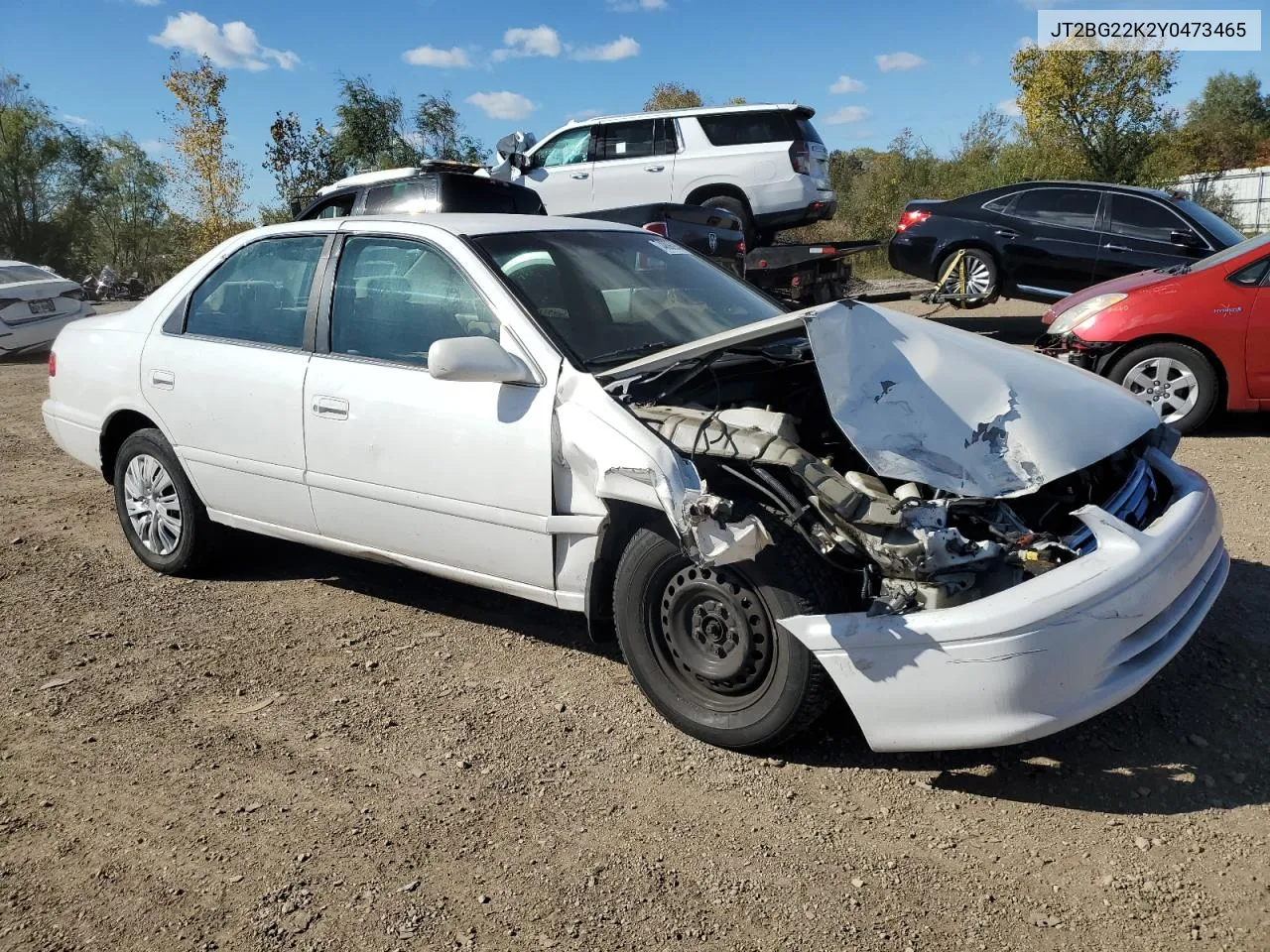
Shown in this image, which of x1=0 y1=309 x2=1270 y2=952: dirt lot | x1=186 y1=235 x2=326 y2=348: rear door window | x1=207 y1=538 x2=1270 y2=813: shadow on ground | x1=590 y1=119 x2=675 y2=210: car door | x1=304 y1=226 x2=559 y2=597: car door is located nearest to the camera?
x1=0 y1=309 x2=1270 y2=952: dirt lot

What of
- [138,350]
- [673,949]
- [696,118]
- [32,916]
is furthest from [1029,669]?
[696,118]

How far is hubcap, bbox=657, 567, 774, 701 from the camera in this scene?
3.09 metres

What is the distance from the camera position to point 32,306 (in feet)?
43.8

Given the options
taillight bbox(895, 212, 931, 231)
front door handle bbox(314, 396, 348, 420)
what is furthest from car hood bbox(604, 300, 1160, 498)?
taillight bbox(895, 212, 931, 231)

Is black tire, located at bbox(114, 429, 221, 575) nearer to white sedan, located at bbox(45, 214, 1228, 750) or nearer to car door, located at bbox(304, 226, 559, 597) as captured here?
white sedan, located at bbox(45, 214, 1228, 750)

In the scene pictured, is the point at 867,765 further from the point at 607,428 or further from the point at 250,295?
the point at 250,295

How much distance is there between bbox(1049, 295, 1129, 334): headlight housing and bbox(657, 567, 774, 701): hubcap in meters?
4.85

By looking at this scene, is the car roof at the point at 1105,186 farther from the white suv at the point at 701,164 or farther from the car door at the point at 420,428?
the car door at the point at 420,428

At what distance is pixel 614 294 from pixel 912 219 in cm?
835

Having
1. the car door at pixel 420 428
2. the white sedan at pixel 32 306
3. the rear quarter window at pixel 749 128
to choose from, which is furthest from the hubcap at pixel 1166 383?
the white sedan at pixel 32 306

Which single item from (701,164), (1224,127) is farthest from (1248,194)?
(701,164)

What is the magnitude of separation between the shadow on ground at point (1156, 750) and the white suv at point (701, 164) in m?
8.84

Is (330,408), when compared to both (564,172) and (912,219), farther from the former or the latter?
(564,172)

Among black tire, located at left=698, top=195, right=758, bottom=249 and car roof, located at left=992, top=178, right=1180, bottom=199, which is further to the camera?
black tire, located at left=698, top=195, right=758, bottom=249
